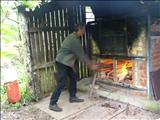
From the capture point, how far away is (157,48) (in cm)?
551

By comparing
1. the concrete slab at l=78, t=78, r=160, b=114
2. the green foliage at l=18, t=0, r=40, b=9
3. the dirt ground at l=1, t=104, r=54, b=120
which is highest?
the green foliage at l=18, t=0, r=40, b=9

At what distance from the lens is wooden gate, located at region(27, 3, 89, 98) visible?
635 cm

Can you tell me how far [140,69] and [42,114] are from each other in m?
2.53

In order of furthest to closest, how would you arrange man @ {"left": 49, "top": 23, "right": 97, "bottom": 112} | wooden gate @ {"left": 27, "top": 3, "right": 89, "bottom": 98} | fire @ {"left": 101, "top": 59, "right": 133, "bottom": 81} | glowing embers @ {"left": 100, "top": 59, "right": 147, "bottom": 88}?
wooden gate @ {"left": 27, "top": 3, "right": 89, "bottom": 98}
fire @ {"left": 101, "top": 59, "right": 133, "bottom": 81}
glowing embers @ {"left": 100, "top": 59, "right": 147, "bottom": 88}
man @ {"left": 49, "top": 23, "right": 97, "bottom": 112}

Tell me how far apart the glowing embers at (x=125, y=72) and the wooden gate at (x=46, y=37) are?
3.62ft

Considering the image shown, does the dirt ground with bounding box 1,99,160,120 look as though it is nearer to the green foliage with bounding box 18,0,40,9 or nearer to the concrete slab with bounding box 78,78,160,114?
the concrete slab with bounding box 78,78,160,114

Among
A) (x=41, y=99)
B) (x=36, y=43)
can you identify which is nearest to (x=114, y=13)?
(x=36, y=43)

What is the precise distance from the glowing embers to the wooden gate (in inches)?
43.5

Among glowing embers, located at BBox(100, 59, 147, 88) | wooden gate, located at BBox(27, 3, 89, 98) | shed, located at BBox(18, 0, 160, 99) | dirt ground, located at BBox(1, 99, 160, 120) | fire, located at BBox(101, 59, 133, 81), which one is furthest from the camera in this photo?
wooden gate, located at BBox(27, 3, 89, 98)

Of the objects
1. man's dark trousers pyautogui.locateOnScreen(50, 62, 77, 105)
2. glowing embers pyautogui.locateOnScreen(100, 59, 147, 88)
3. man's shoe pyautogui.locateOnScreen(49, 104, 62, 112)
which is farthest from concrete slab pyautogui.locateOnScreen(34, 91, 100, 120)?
glowing embers pyautogui.locateOnScreen(100, 59, 147, 88)

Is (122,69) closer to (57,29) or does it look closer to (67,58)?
(67,58)

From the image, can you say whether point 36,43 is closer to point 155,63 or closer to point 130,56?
point 130,56

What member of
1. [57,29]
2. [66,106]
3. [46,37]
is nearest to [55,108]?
[66,106]

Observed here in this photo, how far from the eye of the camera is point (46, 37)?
666cm
